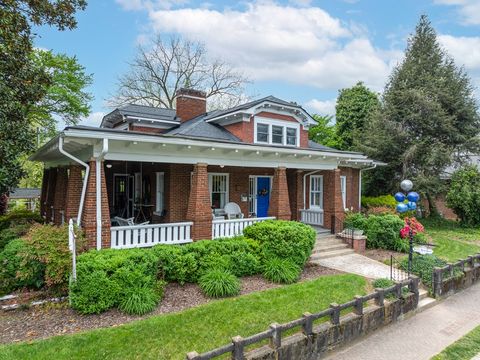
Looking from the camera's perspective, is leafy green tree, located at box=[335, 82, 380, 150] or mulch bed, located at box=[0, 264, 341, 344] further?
leafy green tree, located at box=[335, 82, 380, 150]

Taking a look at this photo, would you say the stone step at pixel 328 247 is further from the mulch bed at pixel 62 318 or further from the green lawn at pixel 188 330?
the mulch bed at pixel 62 318

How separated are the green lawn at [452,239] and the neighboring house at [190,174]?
4.25 m

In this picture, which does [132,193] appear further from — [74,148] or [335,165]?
[335,165]

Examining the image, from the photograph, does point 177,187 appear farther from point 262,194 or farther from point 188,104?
point 188,104

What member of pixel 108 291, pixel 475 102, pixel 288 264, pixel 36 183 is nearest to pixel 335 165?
pixel 288 264

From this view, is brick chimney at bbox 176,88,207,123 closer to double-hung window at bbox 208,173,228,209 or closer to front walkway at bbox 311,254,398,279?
double-hung window at bbox 208,173,228,209

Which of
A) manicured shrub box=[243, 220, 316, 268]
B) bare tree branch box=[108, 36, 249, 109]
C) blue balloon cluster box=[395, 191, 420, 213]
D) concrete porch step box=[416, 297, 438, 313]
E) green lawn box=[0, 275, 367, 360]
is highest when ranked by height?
bare tree branch box=[108, 36, 249, 109]

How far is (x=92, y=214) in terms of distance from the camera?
8.09m

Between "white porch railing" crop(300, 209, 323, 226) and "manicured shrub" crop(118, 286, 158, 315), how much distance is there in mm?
9533

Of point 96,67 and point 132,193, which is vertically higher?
point 96,67

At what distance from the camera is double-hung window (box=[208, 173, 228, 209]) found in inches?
523

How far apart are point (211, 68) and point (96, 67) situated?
1427 centimetres

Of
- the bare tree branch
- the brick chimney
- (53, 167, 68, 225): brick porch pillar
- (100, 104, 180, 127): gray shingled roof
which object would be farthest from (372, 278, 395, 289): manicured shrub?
the bare tree branch

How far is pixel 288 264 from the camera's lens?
29.9 feet
